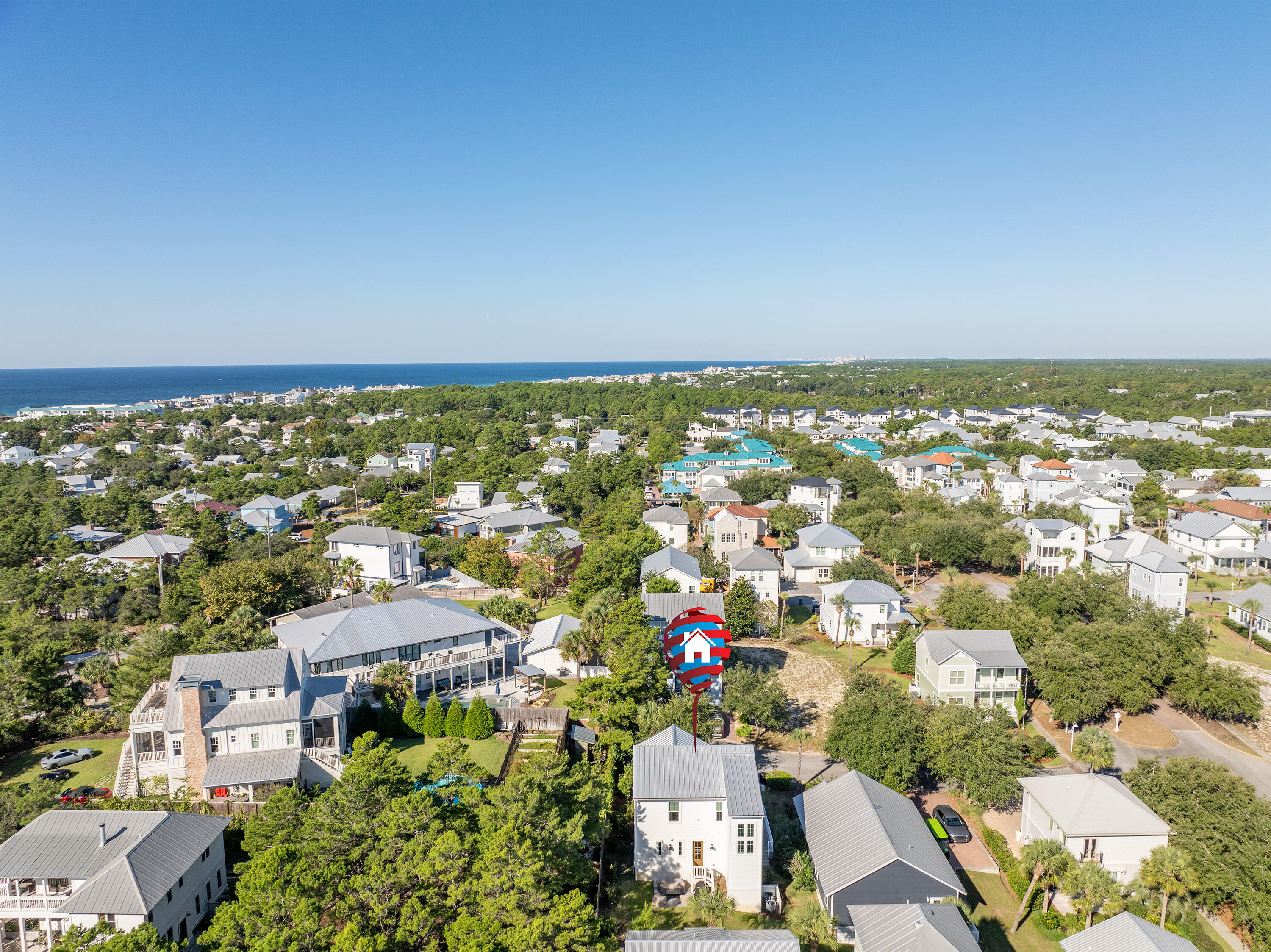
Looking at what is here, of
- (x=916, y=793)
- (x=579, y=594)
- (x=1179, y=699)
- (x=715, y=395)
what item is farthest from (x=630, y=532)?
(x=715, y=395)

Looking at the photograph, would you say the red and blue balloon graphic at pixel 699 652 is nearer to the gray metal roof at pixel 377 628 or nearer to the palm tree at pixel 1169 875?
the gray metal roof at pixel 377 628

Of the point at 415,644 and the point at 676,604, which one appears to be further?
the point at 676,604

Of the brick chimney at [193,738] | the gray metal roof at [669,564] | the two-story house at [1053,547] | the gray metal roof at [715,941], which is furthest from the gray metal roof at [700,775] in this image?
the two-story house at [1053,547]

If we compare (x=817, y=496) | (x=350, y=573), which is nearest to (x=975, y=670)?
(x=817, y=496)

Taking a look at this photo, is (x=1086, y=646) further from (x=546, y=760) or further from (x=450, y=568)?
(x=450, y=568)

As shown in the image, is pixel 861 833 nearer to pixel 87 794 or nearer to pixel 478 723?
pixel 478 723

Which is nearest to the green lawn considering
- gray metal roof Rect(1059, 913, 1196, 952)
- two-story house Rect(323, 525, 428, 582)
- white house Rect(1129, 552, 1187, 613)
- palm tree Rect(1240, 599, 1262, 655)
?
gray metal roof Rect(1059, 913, 1196, 952)

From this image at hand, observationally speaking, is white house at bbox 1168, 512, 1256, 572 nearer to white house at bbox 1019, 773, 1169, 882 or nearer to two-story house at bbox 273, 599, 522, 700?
white house at bbox 1019, 773, 1169, 882
